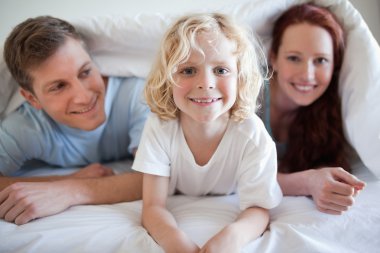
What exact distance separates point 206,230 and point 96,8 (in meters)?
0.92

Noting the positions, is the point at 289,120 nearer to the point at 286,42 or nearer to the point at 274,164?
the point at 286,42

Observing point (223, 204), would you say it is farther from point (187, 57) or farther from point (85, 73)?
point (85, 73)

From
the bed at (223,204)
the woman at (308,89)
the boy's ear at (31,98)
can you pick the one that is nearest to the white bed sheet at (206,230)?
the bed at (223,204)

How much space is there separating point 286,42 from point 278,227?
496mm

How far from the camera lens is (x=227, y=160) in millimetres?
731

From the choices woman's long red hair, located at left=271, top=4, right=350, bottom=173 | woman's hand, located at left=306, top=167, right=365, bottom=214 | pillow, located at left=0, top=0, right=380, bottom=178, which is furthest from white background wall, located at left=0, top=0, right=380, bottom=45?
woman's hand, located at left=306, top=167, right=365, bottom=214

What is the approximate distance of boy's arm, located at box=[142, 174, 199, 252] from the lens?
2.00 ft

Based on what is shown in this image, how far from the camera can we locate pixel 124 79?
40.5 inches

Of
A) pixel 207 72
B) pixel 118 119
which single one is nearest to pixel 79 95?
pixel 118 119

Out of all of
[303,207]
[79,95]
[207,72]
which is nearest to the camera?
[207,72]

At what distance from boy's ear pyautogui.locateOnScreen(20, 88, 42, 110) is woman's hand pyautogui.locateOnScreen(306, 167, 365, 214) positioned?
72 centimetres

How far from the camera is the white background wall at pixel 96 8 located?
118 cm

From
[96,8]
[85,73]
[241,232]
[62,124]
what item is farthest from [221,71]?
[96,8]

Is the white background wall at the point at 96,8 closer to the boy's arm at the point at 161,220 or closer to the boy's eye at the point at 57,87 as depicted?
the boy's eye at the point at 57,87
